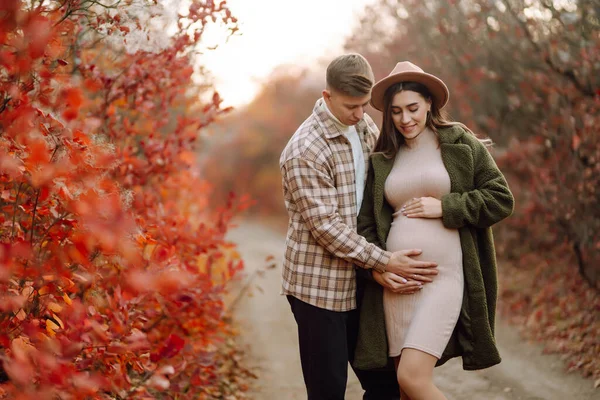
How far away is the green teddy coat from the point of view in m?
3.16

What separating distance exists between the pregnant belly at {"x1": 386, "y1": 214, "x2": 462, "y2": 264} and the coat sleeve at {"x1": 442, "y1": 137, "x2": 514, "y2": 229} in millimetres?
69

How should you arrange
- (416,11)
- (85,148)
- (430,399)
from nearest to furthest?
(85,148)
(430,399)
(416,11)

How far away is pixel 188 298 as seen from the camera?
12.8ft

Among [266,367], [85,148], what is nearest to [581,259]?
[266,367]

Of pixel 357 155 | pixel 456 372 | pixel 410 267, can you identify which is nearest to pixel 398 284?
pixel 410 267

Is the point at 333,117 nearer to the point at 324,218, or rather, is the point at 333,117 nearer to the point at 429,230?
the point at 324,218

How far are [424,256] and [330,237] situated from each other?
516 millimetres

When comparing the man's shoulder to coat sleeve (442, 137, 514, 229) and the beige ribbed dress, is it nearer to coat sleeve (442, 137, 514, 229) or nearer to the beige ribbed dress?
the beige ribbed dress

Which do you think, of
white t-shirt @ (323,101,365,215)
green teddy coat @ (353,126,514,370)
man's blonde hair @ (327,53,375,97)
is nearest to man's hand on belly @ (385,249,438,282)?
green teddy coat @ (353,126,514,370)

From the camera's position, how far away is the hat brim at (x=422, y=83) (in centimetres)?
330

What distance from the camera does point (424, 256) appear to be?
3.22 m

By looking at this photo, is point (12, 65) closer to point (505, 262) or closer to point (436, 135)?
point (436, 135)

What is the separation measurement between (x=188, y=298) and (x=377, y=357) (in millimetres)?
1305

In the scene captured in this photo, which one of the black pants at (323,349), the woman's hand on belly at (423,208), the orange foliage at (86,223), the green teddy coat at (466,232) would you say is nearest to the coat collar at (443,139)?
the green teddy coat at (466,232)
